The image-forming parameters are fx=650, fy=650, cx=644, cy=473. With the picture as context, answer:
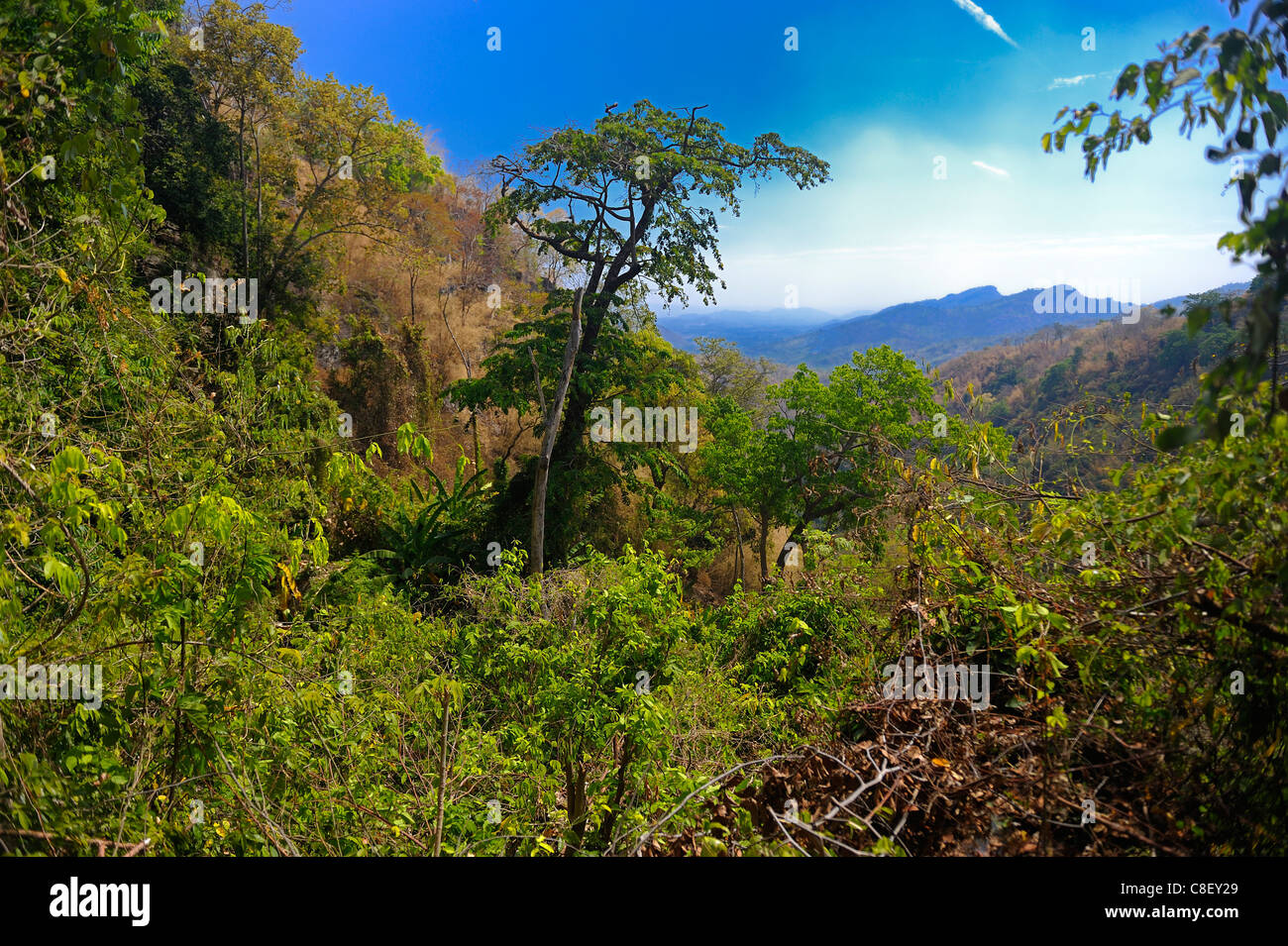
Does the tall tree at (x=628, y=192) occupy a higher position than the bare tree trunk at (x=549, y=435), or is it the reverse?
the tall tree at (x=628, y=192)

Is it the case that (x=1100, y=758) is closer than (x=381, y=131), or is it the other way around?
(x=1100, y=758)

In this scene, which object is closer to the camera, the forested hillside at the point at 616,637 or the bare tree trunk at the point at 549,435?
the forested hillside at the point at 616,637

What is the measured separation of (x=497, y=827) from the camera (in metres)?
3.24

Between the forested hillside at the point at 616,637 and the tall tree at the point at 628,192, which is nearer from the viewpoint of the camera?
the forested hillside at the point at 616,637

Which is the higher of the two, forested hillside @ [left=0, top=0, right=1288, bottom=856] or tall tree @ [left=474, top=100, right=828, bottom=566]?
tall tree @ [left=474, top=100, right=828, bottom=566]

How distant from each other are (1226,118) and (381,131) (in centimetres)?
1671

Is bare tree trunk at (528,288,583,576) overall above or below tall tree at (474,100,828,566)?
below

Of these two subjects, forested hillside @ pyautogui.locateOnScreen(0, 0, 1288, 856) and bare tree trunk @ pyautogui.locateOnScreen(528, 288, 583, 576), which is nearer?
forested hillside @ pyautogui.locateOnScreen(0, 0, 1288, 856)

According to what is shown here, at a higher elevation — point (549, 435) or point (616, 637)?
point (549, 435)

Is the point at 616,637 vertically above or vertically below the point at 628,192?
below

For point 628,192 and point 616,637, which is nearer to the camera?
point 616,637

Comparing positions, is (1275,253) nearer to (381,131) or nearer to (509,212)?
(509,212)

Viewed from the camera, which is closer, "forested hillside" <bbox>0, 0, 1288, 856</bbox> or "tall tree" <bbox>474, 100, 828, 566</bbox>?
"forested hillside" <bbox>0, 0, 1288, 856</bbox>
